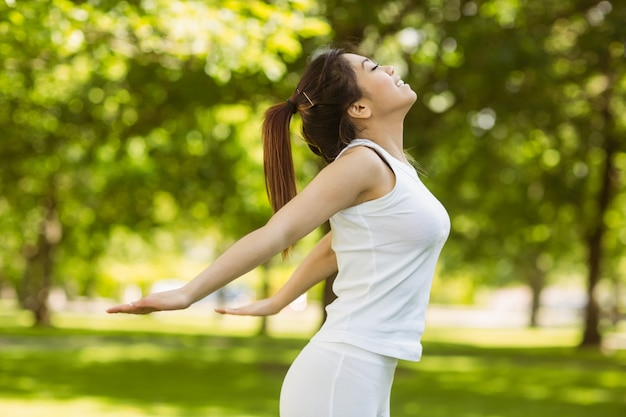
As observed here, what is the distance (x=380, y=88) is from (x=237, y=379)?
14.0 meters

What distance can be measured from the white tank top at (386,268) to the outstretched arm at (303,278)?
0.39 meters

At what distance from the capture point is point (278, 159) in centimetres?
281

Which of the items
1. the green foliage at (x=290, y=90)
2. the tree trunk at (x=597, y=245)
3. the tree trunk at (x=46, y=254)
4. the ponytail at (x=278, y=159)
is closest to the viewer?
the ponytail at (x=278, y=159)

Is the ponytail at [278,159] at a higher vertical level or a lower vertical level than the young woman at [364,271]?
higher

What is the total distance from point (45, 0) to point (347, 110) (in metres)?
6.53

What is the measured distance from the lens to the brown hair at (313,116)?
2.81 m

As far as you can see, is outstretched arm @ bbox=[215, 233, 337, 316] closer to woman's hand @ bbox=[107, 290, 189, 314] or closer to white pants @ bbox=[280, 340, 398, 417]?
white pants @ bbox=[280, 340, 398, 417]

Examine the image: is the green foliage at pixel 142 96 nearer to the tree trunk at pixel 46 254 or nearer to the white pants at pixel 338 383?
the tree trunk at pixel 46 254

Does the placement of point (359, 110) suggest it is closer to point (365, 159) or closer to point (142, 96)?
point (365, 159)

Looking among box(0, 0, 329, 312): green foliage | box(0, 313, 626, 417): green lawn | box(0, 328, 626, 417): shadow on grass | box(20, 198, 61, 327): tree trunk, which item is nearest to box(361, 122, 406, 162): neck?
box(0, 0, 329, 312): green foliage

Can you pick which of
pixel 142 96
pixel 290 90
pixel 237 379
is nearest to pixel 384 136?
pixel 290 90

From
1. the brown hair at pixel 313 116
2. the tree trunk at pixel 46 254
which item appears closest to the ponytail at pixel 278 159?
the brown hair at pixel 313 116

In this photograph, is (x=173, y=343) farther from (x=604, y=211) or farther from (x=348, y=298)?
(x=348, y=298)

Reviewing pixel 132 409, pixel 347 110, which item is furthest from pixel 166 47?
pixel 347 110
